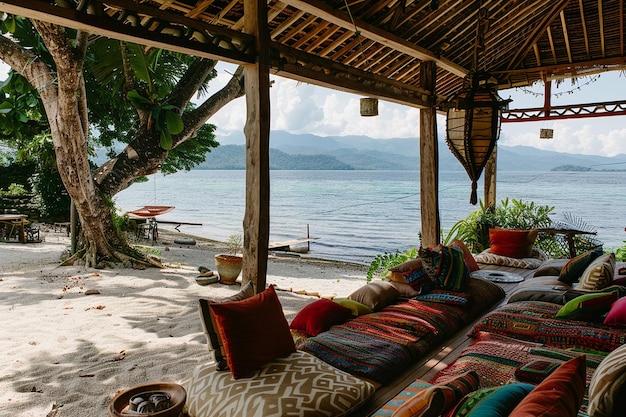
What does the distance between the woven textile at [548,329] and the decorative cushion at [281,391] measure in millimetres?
1234

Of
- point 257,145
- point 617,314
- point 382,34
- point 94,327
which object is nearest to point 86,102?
point 94,327

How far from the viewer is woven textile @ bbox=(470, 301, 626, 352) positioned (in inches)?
111

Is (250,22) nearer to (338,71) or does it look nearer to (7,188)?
(338,71)

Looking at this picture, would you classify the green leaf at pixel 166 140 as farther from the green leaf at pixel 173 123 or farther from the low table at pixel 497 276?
the low table at pixel 497 276

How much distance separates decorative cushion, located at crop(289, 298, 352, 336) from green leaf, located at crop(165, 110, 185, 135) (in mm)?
5449

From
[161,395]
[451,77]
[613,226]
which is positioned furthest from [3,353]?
[613,226]

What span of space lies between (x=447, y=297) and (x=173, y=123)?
585 cm

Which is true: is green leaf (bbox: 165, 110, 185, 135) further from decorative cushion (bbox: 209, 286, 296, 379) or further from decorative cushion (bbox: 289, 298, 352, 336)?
decorative cushion (bbox: 209, 286, 296, 379)

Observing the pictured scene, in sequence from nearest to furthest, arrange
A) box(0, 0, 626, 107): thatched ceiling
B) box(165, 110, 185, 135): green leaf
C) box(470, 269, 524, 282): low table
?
box(0, 0, 626, 107): thatched ceiling
box(470, 269, 524, 282): low table
box(165, 110, 185, 135): green leaf

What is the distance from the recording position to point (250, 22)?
11.7 ft

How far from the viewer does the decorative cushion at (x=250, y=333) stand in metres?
2.43

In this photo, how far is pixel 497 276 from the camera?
→ 16.2 ft

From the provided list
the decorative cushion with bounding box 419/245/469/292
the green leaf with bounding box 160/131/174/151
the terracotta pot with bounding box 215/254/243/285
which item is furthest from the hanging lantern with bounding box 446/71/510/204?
the green leaf with bounding box 160/131/174/151

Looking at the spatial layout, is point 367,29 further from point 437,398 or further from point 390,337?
point 437,398
